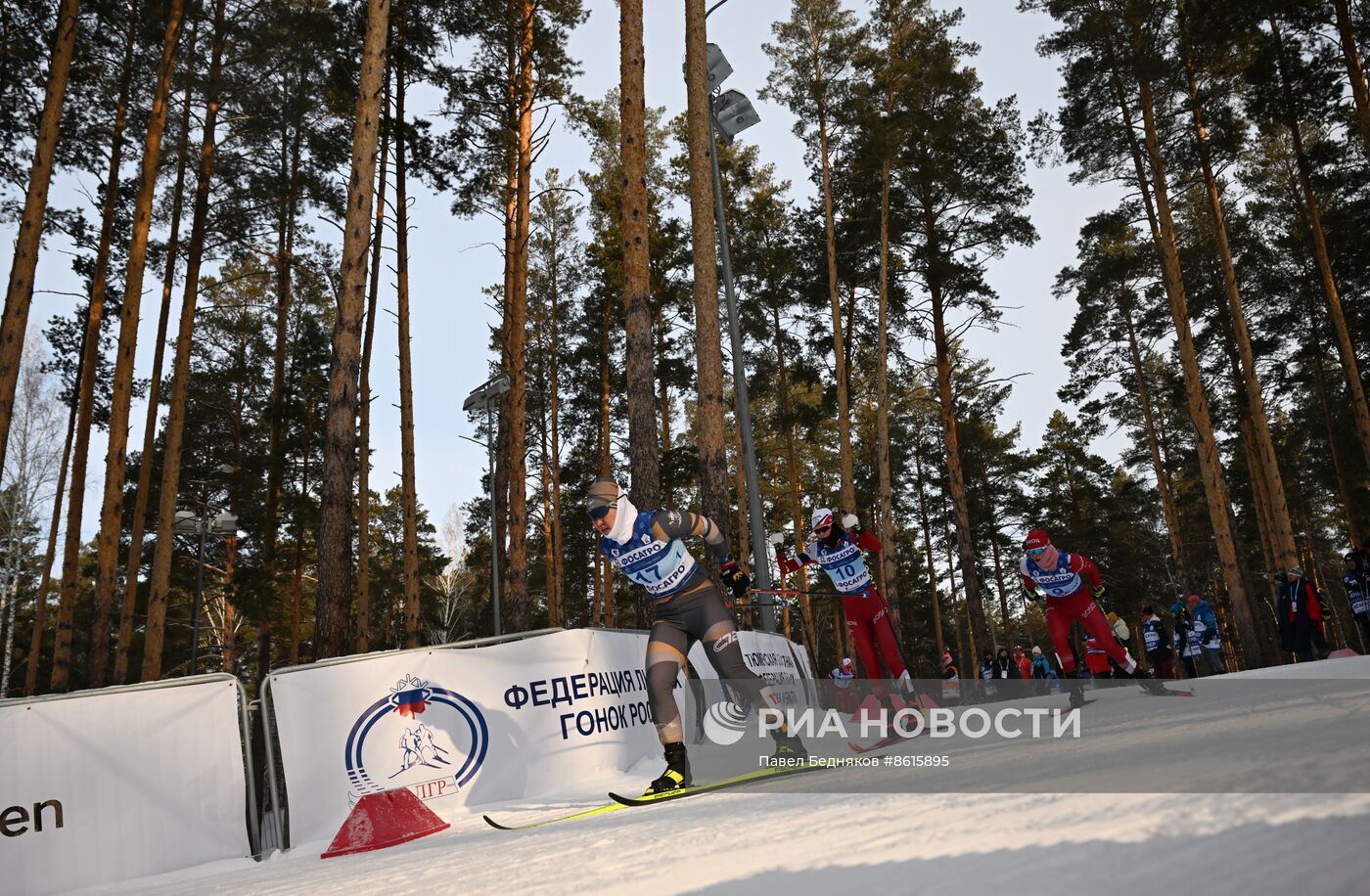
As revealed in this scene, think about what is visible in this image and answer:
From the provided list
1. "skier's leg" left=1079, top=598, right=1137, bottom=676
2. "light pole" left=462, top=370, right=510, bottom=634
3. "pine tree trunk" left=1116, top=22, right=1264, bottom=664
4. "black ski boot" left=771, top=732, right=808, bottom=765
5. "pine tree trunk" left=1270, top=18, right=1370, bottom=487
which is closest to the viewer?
"black ski boot" left=771, top=732, right=808, bottom=765

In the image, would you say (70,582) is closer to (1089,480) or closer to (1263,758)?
(1263,758)

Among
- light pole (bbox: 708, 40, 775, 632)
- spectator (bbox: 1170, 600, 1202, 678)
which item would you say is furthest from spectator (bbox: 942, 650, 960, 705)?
light pole (bbox: 708, 40, 775, 632)

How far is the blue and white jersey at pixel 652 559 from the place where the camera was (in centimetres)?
575

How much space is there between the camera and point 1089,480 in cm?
4334

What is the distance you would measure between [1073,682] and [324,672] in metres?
6.65

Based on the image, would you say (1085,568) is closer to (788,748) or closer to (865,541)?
(865,541)

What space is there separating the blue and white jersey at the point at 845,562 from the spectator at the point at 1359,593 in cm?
1032

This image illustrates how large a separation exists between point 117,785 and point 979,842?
6626 millimetres

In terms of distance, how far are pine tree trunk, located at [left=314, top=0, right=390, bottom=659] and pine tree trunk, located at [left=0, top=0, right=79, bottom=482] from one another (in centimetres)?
486

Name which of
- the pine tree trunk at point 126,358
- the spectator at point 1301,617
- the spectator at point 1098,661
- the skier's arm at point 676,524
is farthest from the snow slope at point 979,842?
the pine tree trunk at point 126,358

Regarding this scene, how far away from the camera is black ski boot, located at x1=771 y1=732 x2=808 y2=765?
595 centimetres

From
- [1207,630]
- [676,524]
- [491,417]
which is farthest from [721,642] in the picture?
[1207,630]

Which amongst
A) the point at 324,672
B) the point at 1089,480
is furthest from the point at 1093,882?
the point at 1089,480

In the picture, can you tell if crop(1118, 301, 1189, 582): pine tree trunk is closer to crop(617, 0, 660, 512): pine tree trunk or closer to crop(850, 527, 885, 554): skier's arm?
crop(617, 0, 660, 512): pine tree trunk
